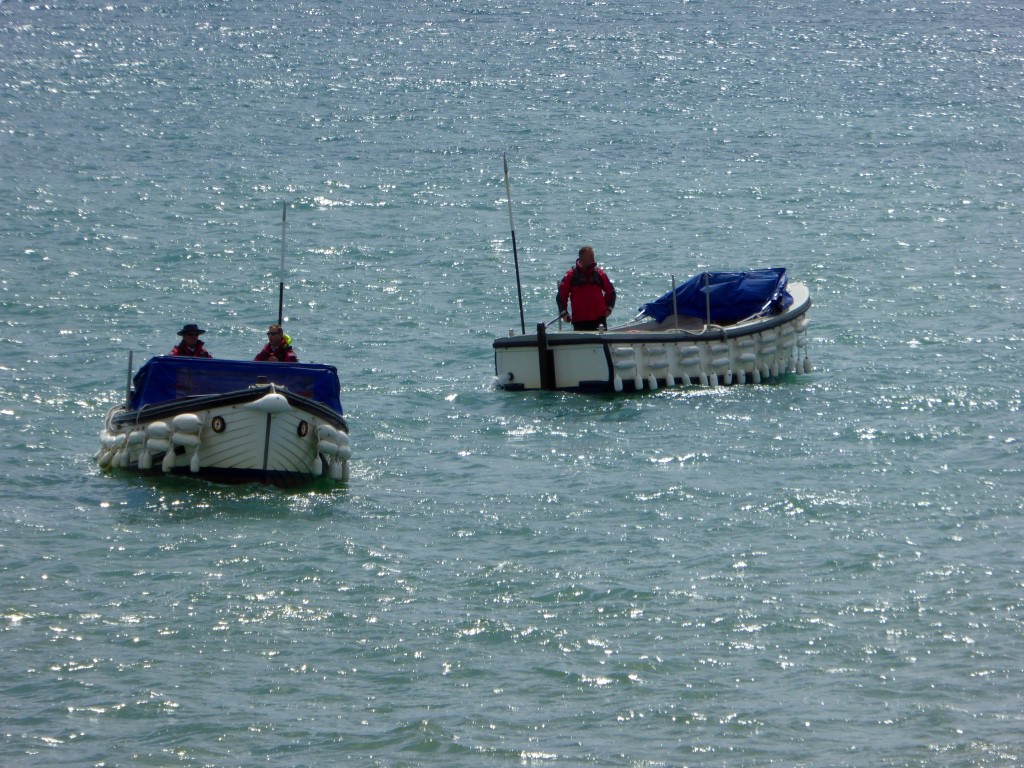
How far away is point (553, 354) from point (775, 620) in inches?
317

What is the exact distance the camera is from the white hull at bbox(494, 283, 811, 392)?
20.5m

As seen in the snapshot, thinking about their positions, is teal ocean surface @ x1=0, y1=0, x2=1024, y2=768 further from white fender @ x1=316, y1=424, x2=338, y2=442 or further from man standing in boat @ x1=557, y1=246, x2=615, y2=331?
man standing in boat @ x1=557, y1=246, x2=615, y2=331

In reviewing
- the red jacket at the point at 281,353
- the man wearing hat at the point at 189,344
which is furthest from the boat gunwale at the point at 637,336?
the man wearing hat at the point at 189,344

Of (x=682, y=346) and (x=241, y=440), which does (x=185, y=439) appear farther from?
(x=682, y=346)

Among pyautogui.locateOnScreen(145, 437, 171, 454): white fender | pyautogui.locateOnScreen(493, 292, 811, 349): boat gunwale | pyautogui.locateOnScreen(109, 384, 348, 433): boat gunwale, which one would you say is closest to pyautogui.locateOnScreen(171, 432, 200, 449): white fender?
pyautogui.locateOnScreen(145, 437, 171, 454): white fender

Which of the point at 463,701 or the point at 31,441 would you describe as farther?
the point at 31,441

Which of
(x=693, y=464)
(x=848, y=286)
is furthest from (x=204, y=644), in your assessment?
(x=848, y=286)

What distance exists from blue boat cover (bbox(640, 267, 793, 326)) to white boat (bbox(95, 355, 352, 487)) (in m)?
6.51

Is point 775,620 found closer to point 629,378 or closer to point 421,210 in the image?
point 629,378

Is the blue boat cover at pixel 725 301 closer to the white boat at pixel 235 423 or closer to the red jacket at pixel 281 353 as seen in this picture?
the red jacket at pixel 281 353

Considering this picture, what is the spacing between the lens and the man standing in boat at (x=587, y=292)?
20.9 m

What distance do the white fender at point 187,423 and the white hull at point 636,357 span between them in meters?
5.39

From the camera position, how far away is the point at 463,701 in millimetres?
11516

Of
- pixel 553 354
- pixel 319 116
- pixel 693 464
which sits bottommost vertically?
pixel 693 464
